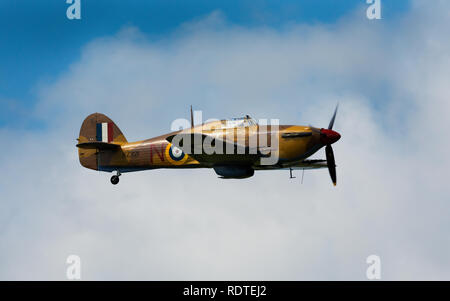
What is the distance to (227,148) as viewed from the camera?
2403 centimetres

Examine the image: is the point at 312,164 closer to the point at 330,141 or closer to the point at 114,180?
the point at 330,141

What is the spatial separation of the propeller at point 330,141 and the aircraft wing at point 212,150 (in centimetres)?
270

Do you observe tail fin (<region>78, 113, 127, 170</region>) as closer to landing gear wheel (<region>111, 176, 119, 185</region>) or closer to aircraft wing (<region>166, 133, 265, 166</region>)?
landing gear wheel (<region>111, 176, 119, 185</region>)

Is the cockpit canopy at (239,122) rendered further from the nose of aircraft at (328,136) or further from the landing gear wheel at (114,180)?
the landing gear wheel at (114,180)

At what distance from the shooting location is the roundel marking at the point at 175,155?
26.0 m

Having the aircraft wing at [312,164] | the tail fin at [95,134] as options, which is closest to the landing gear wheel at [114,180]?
the tail fin at [95,134]

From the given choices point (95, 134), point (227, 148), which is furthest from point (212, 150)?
point (95, 134)

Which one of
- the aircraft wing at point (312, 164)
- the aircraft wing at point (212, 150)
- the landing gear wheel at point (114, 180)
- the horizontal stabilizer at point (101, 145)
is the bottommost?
the landing gear wheel at point (114, 180)

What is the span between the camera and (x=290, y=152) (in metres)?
23.8

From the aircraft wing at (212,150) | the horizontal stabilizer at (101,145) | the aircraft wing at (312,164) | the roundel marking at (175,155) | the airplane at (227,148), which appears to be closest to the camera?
the aircraft wing at (212,150)

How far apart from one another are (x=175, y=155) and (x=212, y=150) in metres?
2.61

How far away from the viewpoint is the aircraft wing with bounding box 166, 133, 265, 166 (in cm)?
2341
